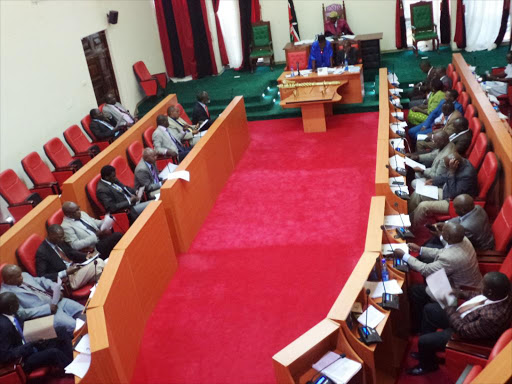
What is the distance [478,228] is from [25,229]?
4034mm

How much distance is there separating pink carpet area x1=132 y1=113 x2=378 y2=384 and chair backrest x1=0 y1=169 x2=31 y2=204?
230 centimetres

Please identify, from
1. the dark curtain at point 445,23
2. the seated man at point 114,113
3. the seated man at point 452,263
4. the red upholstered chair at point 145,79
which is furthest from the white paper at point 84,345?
the dark curtain at point 445,23

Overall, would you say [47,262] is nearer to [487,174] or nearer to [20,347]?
[20,347]

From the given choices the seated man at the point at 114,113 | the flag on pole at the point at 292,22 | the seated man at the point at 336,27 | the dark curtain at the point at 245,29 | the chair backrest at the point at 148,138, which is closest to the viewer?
the chair backrest at the point at 148,138

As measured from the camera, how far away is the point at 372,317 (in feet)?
12.3

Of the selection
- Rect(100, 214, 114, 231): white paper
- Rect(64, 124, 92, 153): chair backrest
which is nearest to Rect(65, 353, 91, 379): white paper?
Rect(100, 214, 114, 231): white paper

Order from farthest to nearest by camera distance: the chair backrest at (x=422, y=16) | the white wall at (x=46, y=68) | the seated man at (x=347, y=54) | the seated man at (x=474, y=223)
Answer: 1. the chair backrest at (x=422, y=16)
2. the seated man at (x=347, y=54)
3. the white wall at (x=46, y=68)
4. the seated man at (x=474, y=223)

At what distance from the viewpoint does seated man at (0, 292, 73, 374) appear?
4109 mm

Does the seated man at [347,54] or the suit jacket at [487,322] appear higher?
the seated man at [347,54]

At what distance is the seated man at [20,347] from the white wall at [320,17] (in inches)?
370

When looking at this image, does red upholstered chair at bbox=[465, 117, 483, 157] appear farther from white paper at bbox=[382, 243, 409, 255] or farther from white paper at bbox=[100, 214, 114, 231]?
white paper at bbox=[100, 214, 114, 231]

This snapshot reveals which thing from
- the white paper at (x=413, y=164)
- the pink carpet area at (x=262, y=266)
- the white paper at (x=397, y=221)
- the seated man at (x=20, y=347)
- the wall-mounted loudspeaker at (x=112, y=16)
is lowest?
the pink carpet area at (x=262, y=266)

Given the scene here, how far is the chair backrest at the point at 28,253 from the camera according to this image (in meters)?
4.98

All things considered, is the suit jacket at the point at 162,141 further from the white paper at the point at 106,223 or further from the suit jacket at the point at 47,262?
the suit jacket at the point at 47,262
